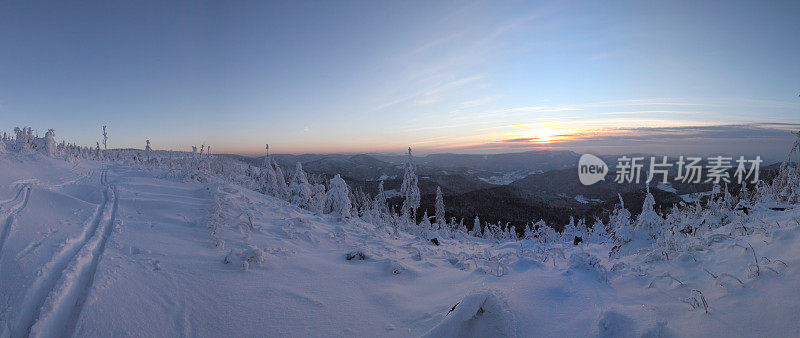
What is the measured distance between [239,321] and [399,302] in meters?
2.48

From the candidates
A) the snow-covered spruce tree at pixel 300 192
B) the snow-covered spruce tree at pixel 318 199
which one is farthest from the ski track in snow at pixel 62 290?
the snow-covered spruce tree at pixel 300 192

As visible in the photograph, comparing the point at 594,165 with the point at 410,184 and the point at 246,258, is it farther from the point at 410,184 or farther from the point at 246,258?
the point at 246,258

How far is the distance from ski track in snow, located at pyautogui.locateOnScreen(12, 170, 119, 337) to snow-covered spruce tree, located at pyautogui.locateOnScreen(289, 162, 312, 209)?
741 inches

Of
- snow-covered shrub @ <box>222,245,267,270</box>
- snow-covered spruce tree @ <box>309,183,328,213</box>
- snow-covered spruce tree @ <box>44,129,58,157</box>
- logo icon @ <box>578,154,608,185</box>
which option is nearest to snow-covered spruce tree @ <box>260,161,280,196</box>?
snow-covered spruce tree @ <box>309,183,328,213</box>

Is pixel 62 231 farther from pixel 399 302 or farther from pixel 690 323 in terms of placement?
pixel 690 323

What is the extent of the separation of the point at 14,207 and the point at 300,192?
18.4m

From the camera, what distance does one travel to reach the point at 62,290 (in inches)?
163

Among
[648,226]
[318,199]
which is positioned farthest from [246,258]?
[318,199]

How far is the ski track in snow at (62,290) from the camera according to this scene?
348 cm

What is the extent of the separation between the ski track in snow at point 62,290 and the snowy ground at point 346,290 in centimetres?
2

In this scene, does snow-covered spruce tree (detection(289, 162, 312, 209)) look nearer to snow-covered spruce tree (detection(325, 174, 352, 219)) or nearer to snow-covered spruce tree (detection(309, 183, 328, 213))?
snow-covered spruce tree (detection(309, 183, 328, 213))

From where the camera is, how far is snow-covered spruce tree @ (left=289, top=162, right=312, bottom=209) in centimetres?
2531

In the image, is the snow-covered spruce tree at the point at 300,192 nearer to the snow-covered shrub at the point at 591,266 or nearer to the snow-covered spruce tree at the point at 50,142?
the snow-covered shrub at the point at 591,266

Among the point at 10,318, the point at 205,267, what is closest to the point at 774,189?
the point at 205,267
